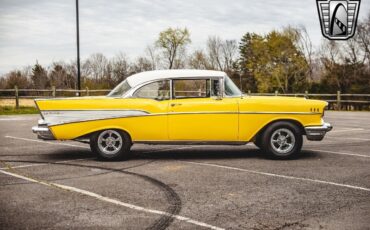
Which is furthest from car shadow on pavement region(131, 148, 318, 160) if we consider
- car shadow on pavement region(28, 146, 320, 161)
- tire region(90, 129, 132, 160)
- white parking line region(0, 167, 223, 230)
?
white parking line region(0, 167, 223, 230)

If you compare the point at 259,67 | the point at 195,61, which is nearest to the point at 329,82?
the point at 259,67

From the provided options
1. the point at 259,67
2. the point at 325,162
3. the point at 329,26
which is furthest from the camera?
the point at 259,67

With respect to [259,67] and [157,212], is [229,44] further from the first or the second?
[157,212]

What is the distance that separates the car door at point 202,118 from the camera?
8.12 metres

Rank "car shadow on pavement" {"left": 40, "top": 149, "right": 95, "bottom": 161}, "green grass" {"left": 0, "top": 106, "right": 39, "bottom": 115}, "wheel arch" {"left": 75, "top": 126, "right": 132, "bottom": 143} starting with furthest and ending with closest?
"green grass" {"left": 0, "top": 106, "right": 39, "bottom": 115}
"car shadow on pavement" {"left": 40, "top": 149, "right": 95, "bottom": 161}
"wheel arch" {"left": 75, "top": 126, "right": 132, "bottom": 143}

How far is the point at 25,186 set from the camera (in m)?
6.00

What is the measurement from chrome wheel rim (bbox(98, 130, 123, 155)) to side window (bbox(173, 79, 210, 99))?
132cm

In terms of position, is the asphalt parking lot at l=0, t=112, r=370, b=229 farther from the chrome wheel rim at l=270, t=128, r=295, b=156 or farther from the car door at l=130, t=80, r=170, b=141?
the car door at l=130, t=80, r=170, b=141

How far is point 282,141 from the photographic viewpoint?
830cm

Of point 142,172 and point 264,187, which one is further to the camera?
point 142,172

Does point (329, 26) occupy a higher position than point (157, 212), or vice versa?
point (329, 26)

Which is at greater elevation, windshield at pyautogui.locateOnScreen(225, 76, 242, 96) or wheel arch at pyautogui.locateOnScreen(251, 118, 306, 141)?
windshield at pyautogui.locateOnScreen(225, 76, 242, 96)

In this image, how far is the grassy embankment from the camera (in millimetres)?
24733

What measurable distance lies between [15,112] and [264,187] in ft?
70.5
